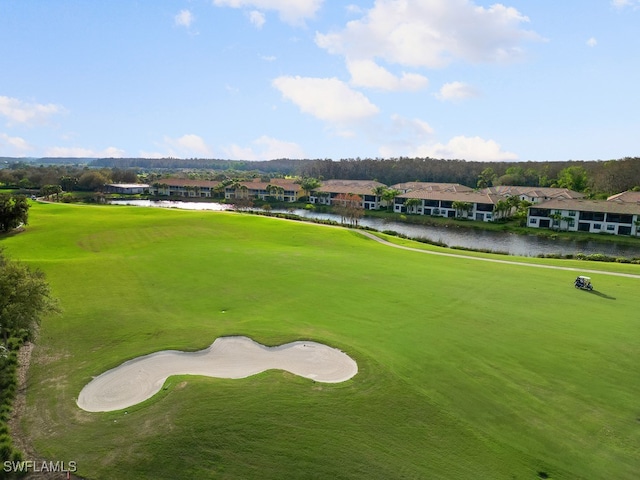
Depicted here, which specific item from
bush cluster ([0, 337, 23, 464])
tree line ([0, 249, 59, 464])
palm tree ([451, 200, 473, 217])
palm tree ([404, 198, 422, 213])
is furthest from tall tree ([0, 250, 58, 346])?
palm tree ([404, 198, 422, 213])

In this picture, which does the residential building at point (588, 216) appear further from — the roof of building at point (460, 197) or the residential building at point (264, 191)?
the residential building at point (264, 191)

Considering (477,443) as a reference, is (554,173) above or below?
above

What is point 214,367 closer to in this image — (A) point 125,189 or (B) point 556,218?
(B) point 556,218

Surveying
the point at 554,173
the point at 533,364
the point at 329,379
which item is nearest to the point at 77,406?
the point at 329,379

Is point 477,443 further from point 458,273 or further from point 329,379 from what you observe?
point 458,273

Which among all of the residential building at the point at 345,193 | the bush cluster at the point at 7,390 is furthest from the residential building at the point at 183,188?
the bush cluster at the point at 7,390

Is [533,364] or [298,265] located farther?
[298,265]

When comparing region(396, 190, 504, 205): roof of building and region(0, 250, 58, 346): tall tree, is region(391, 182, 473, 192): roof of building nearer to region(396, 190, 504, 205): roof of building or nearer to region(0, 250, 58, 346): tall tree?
region(396, 190, 504, 205): roof of building
